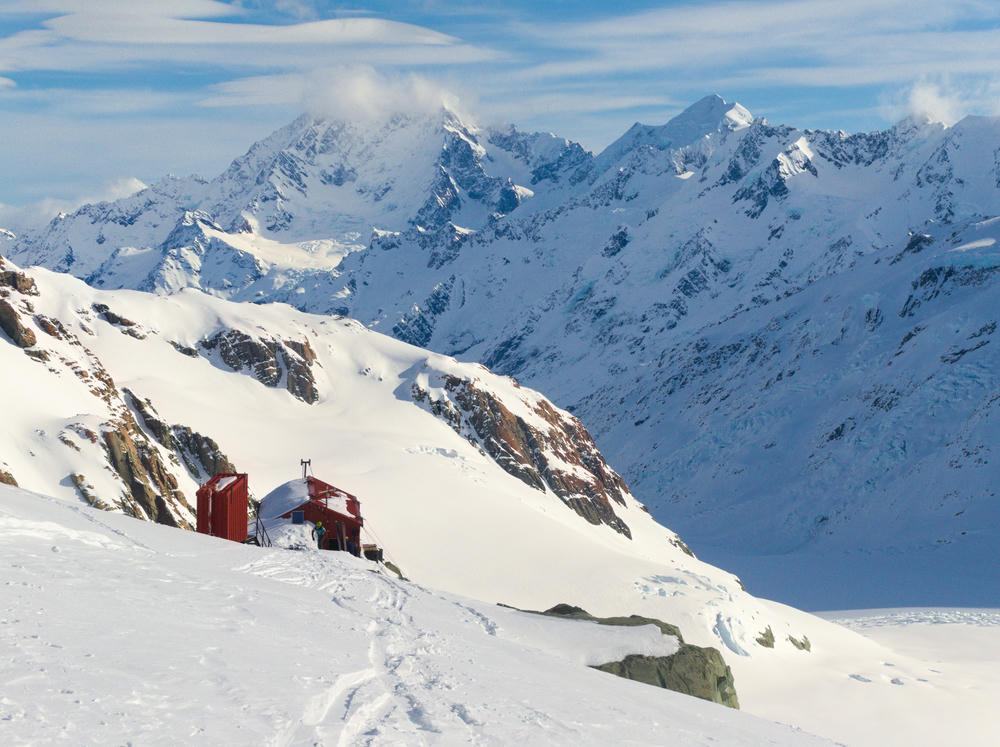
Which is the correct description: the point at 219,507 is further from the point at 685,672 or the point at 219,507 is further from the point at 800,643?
the point at 800,643

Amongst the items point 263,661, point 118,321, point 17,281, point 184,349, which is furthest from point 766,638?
point 118,321

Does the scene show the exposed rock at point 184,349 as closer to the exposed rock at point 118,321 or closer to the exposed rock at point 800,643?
the exposed rock at point 118,321

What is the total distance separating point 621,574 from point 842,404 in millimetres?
84257

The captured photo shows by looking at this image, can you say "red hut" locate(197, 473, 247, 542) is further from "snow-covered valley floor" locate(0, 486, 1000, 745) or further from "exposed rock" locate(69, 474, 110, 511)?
"exposed rock" locate(69, 474, 110, 511)

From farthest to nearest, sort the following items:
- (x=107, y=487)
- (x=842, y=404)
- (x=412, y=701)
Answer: (x=842, y=404) → (x=107, y=487) → (x=412, y=701)

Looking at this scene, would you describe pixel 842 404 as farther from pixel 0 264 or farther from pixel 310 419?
pixel 0 264

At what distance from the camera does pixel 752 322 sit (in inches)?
6703

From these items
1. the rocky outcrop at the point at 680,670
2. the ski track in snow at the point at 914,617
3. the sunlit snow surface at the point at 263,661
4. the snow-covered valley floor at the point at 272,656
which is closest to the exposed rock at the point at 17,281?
the snow-covered valley floor at the point at 272,656

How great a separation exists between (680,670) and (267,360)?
168 feet

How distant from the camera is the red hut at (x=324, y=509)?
121ft

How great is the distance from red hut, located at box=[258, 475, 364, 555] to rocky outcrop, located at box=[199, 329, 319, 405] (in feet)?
105

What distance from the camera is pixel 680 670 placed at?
83.8 feet

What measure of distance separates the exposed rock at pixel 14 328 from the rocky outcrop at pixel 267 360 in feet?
66.2

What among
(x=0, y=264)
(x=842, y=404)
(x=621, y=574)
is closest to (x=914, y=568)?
(x=842, y=404)
